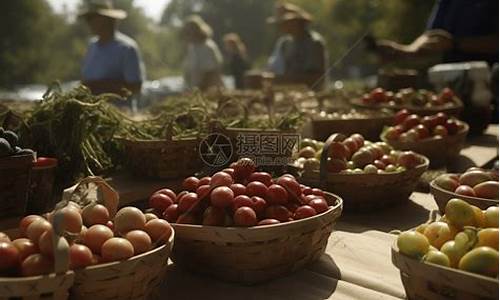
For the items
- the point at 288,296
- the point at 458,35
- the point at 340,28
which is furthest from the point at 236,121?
the point at 340,28

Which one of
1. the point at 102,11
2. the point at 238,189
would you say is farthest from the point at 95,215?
the point at 102,11

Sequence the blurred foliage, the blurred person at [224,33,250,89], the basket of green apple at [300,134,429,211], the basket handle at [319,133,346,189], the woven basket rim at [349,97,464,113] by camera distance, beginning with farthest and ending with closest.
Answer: the blurred foliage
the blurred person at [224,33,250,89]
the woven basket rim at [349,97,464,113]
the basket of green apple at [300,134,429,211]
the basket handle at [319,133,346,189]

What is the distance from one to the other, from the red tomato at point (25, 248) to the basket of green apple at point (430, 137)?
2240 millimetres

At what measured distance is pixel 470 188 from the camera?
194 cm

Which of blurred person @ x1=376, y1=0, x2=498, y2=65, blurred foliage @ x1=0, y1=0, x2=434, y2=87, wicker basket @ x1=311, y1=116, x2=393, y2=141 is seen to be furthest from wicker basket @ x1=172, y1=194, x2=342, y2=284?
blurred foliage @ x1=0, y1=0, x2=434, y2=87

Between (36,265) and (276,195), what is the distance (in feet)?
2.44

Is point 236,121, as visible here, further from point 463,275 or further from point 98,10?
point 98,10

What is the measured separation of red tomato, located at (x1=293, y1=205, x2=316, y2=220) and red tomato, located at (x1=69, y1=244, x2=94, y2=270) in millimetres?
664

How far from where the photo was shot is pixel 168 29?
1797 inches

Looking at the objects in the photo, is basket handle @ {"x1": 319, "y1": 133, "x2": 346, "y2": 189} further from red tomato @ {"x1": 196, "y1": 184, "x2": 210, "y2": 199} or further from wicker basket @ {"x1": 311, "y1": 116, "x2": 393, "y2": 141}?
wicker basket @ {"x1": 311, "y1": 116, "x2": 393, "y2": 141}

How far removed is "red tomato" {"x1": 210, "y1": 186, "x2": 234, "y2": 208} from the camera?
1546mm

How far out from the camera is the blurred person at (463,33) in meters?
4.18

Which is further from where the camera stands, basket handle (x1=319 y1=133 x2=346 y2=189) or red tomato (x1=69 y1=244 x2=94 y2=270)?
basket handle (x1=319 y1=133 x2=346 y2=189)

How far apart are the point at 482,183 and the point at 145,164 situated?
1476 millimetres
